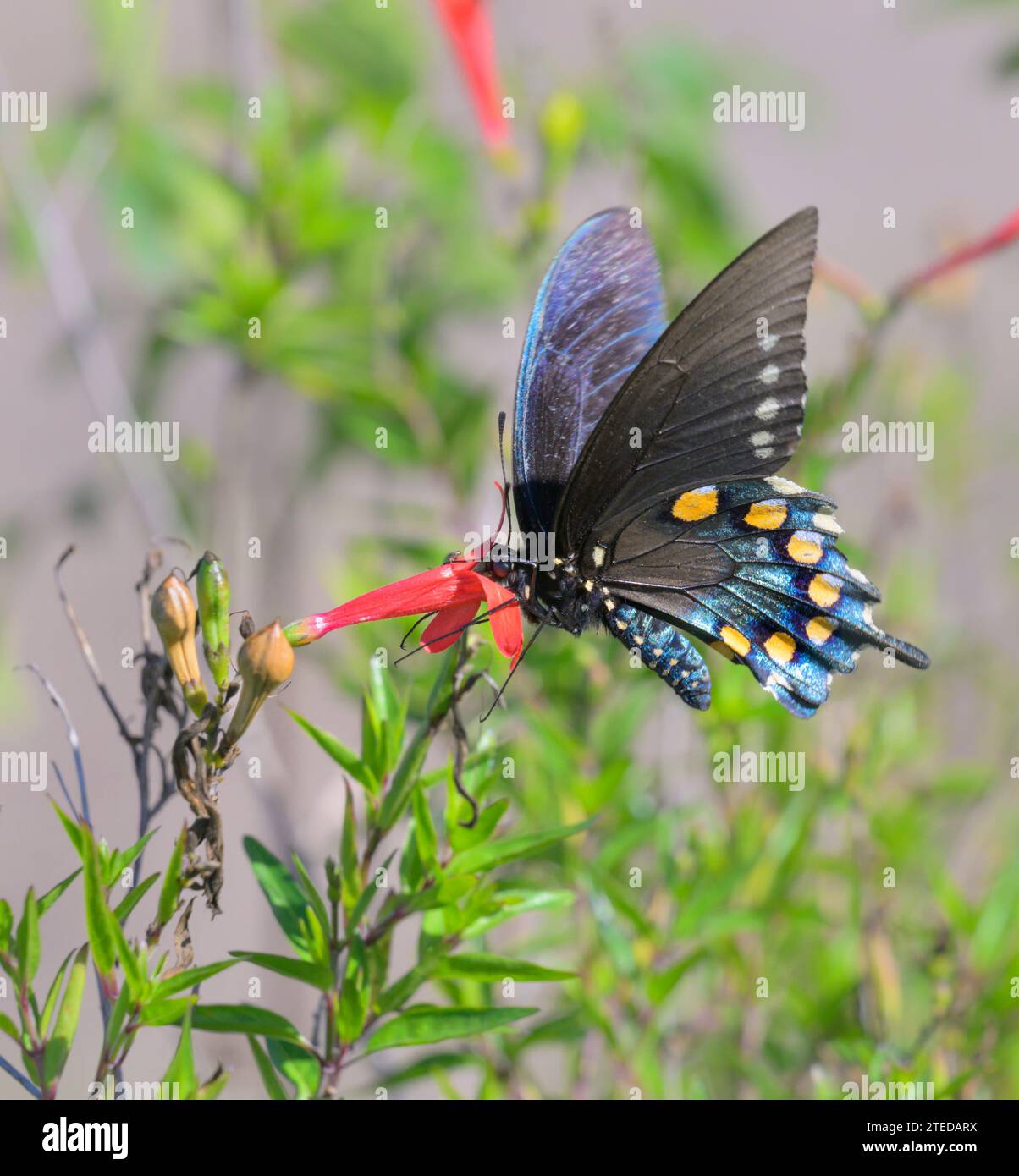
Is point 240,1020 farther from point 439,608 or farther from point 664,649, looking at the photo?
point 664,649

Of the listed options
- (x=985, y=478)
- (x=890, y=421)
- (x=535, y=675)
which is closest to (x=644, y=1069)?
(x=535, y=675)

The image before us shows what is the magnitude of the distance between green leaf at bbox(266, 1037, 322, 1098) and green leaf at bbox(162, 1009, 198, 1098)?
100 mm

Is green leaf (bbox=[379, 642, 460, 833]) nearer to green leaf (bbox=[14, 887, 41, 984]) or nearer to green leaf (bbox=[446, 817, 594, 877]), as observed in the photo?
green leaf (bbox=[446, 817, 594, 877])

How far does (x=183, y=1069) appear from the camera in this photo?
30.2 inches

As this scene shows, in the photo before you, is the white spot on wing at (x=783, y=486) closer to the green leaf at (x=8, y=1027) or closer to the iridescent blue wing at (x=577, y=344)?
the iridescent blue wing at (x=577, y=344)

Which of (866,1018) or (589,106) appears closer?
(866,1018)

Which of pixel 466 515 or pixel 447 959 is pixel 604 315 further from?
pixel 447 959

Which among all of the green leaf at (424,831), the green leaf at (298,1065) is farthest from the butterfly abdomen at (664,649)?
the green leaf at (298,1065)

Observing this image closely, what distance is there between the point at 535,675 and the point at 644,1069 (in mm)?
519

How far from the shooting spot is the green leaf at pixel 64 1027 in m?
0.76

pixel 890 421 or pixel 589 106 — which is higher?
pixel 589 106

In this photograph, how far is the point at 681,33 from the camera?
1929 millimetres

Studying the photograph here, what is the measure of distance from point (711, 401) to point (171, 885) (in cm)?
71

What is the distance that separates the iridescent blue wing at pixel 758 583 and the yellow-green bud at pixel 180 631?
0.51 m
